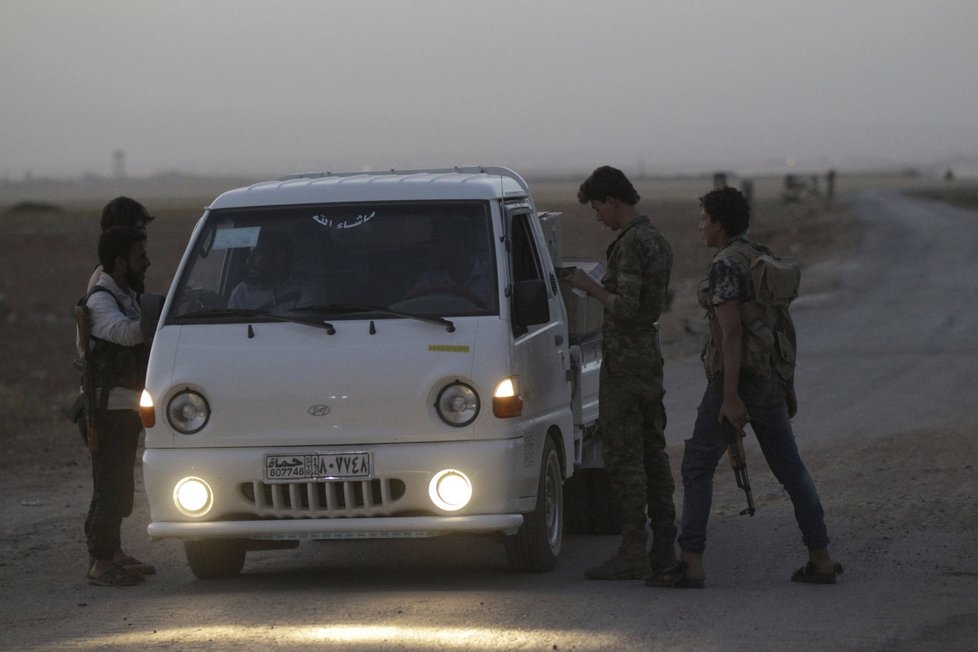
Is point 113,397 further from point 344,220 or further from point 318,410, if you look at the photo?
point 344,220

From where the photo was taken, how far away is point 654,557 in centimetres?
806

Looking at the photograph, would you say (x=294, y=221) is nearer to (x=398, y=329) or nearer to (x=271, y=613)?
(x=398, y=329)

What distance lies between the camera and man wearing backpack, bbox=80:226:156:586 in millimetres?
8289

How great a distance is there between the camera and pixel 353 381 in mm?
7539

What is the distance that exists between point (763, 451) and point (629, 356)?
0.81m

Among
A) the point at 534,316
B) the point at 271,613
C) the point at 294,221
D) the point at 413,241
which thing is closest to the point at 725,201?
the point at 534,316

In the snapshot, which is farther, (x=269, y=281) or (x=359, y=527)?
(x=269, y=281)

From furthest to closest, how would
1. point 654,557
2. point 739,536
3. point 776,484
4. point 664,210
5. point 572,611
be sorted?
point 664,210
point 776,484
point 739,536
point 654,557
point 572,611

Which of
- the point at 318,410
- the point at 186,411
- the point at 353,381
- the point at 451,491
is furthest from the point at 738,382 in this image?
the point at 186,411

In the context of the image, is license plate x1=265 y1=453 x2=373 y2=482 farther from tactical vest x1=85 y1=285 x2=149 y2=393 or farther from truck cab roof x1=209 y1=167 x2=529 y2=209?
truck cab roof x1=209 y1=167 x2=529 y2=209

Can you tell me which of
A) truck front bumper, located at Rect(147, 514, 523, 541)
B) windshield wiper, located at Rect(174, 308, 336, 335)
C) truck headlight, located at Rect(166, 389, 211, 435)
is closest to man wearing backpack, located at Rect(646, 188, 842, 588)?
truck front bumper, located at Rect(147, 514, 523, 541)

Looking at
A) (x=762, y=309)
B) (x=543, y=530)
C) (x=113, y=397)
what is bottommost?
(x=543, y=530)

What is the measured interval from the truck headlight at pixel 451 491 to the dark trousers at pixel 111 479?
1822 millimetres

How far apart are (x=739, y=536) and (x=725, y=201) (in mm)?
2759
